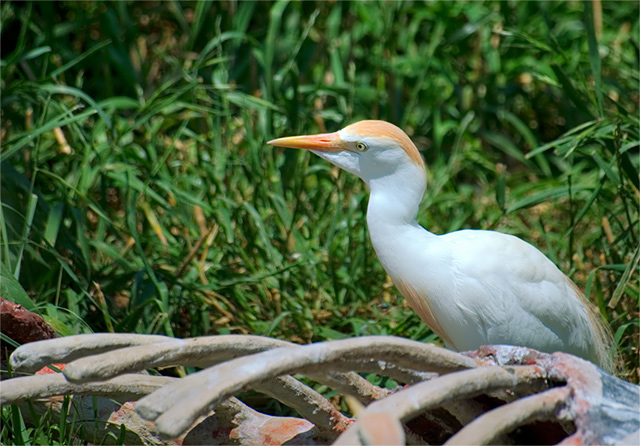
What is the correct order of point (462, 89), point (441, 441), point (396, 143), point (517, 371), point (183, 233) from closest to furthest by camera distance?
point (517, 371), point (441, 441), point (396, 143), point (183, 233), point (462, 89)

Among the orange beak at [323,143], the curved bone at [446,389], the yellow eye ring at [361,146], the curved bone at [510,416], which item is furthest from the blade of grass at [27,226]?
the curved bone at [510,416]

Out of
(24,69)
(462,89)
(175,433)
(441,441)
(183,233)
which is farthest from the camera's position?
(462,89)

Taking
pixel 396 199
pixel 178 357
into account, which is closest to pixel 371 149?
pixel 396 199

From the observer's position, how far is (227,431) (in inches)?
64.7

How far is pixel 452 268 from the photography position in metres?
1.78

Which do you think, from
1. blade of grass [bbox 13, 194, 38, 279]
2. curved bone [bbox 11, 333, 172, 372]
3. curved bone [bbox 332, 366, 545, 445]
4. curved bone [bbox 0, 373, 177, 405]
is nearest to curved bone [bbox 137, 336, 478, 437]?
curved bone [bbox 332, 366, 545, 445]

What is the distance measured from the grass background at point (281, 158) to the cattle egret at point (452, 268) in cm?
21

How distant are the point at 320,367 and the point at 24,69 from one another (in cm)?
212

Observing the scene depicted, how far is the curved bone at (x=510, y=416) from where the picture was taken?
1164 mm

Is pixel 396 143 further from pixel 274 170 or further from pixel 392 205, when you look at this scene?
pixel 274 170

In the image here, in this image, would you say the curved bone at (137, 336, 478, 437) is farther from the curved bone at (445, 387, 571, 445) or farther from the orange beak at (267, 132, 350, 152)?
the orange beak at (267, 132, 350, 152)

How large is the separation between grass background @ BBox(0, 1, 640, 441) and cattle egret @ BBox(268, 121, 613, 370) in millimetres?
207

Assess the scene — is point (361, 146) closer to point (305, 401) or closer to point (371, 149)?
point (371, 149)

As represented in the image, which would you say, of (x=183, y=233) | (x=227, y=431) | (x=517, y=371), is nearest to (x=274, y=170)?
(x=183, y=233)
